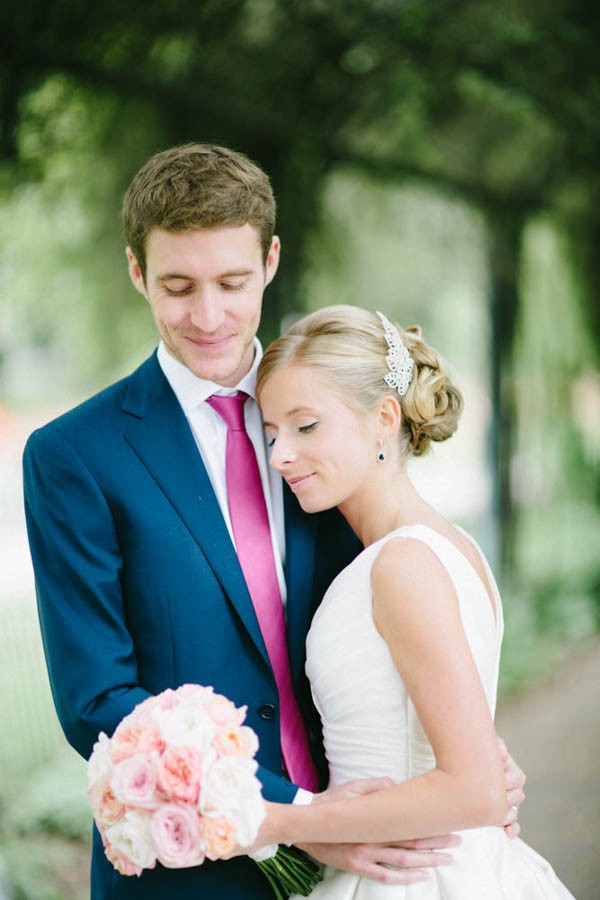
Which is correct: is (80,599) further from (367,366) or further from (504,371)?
(504,371)

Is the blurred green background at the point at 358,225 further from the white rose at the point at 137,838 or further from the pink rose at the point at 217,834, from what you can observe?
the pink rose at the point at 217,834

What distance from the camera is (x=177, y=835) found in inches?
66.2

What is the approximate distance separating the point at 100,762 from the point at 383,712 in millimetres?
579

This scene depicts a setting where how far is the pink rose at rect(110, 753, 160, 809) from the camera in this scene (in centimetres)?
168

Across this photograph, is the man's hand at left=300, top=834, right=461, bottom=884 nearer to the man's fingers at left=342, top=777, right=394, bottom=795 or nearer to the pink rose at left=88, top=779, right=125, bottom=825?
the man's fingers at left=342, top=777, right=394, bottom=795

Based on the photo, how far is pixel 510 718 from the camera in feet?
20.5

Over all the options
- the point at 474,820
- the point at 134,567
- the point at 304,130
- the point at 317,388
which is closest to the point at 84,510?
the point at 134,567

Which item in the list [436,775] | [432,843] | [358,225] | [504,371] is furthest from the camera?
[504,371]

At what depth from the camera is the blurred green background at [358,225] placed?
4492 millimetres

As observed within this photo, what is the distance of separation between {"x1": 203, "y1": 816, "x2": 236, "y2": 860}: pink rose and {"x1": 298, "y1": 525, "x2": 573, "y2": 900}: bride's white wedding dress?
1.41ft

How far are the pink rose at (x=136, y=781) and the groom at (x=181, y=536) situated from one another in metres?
0.20

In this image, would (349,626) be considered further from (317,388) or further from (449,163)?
(449,163)

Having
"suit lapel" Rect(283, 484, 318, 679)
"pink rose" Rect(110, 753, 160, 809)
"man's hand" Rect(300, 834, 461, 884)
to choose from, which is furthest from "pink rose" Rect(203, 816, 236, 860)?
"suit lapel" Rect(283, 484, 318, 679)

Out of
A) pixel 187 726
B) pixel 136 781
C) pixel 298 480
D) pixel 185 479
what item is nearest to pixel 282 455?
pixel 298 480
